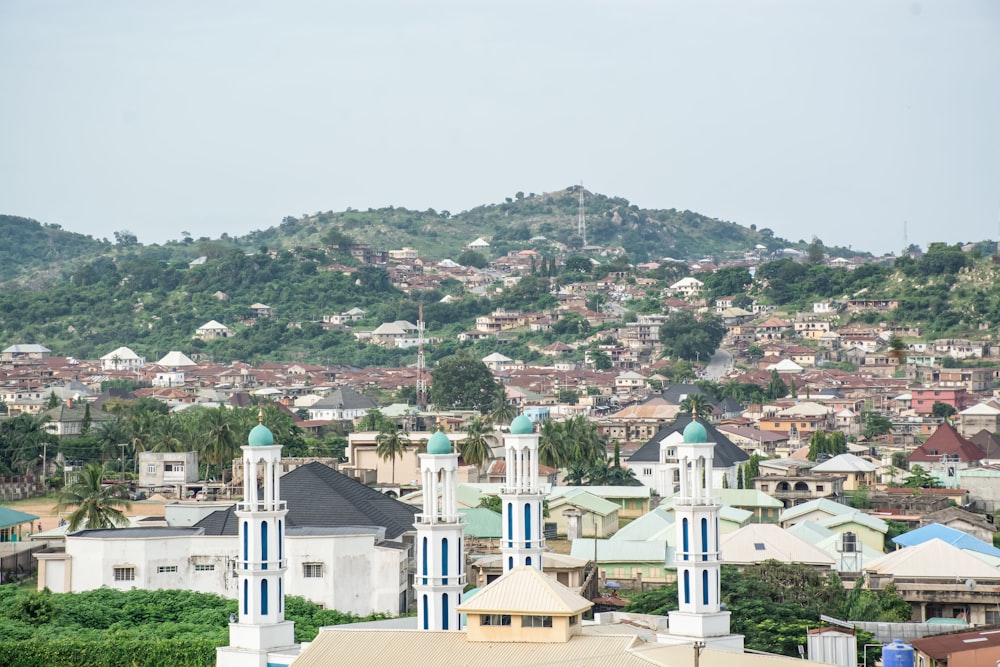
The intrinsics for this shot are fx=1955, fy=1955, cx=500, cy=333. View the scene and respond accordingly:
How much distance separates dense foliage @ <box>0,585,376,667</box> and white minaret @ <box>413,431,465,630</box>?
7073mm

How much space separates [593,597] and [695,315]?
123 meters

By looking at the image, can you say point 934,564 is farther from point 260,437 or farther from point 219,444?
point 219,444

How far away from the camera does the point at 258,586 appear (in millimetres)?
33844

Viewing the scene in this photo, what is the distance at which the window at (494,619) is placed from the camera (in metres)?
30.5

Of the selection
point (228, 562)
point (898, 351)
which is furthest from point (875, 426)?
point (228, 562)

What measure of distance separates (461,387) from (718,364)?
132ft

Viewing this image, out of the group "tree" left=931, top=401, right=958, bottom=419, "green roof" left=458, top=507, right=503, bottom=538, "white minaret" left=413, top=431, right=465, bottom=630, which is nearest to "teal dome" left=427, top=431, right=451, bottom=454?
"white minaret" left=413, top=431, right=465, bottom=630

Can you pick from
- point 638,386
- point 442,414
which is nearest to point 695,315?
point 638,386

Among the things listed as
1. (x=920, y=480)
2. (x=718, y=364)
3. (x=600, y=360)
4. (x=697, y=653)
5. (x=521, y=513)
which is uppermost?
(x=600, y=360)

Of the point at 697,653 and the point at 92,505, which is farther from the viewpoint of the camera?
the point at 92,505

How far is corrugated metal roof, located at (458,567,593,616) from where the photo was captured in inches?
1190

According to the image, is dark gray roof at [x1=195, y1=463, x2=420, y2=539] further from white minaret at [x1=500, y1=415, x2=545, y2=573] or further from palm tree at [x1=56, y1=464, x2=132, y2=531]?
white minaret at [x1=500, y1=415, x2=545, y2=573]

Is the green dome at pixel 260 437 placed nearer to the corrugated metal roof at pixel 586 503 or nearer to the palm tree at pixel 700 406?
the corrugated metal roof at pixel 586 503

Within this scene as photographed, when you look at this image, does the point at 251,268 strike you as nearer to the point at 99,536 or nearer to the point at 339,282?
the point at 339,282
